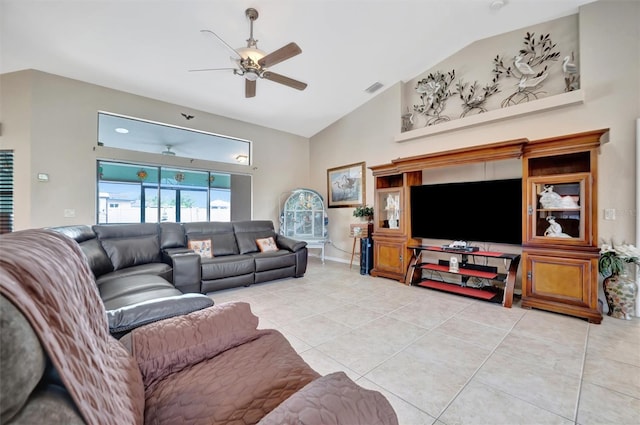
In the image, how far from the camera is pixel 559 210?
3150 millimetres

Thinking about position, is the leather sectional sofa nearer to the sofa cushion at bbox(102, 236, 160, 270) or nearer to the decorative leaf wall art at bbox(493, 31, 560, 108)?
the sofa cushion at bbox(102, 236, 160, 270)

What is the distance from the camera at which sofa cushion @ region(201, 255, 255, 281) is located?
12.3 ft

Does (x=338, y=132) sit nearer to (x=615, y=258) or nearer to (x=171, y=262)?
(x=171, y=262)

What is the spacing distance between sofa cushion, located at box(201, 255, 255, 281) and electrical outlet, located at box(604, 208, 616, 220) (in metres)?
4.66

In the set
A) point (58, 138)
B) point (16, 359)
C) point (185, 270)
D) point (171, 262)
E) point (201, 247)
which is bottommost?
point (185, 270)

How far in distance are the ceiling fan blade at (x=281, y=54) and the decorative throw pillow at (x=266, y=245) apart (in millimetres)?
2889

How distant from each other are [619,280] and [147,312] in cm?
443

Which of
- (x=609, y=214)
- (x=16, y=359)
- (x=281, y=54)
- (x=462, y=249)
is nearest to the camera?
(x=16, y=359)

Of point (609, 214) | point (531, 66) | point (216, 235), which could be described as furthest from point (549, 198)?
point (216, 235)

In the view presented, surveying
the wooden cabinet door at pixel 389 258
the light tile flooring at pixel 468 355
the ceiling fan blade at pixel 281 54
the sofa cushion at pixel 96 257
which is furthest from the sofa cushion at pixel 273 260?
the ceiling fan blade at pixel 281 54

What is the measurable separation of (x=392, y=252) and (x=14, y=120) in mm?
6214

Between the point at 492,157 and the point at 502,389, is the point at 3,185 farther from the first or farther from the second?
the point at 492,157

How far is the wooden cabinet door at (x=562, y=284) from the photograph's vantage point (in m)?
2.81

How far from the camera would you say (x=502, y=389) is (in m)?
1.75
